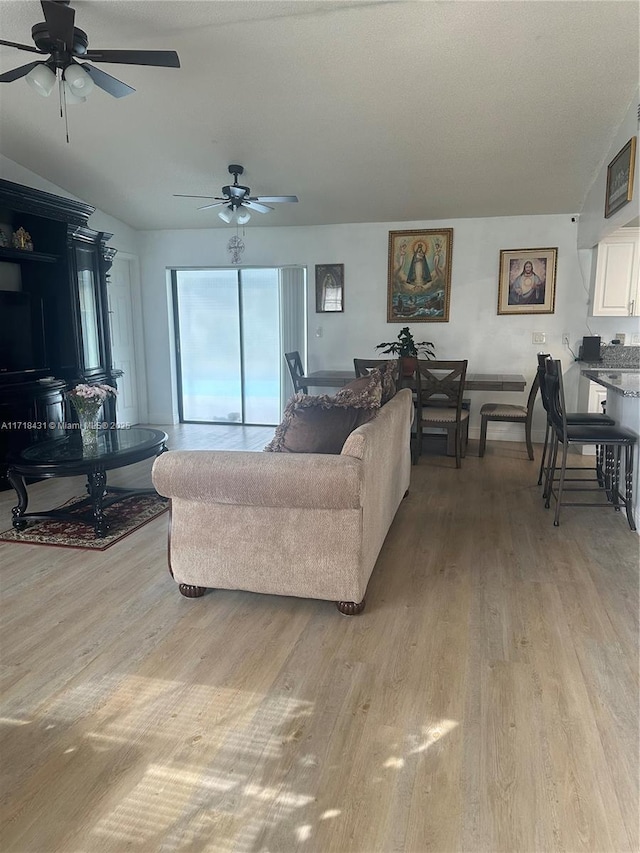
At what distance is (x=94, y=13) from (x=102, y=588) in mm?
3237

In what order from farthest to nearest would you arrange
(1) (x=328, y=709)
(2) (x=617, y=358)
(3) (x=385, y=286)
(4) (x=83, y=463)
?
(3) (x=385, y=286) → (2) (x=617, y=358) → (4) (x=83, y=463) → (1) (x=328, y=709)

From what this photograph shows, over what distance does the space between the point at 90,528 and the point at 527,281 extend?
4.96 m

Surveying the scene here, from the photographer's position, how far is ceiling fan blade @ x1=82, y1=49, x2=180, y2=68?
287 centimetres

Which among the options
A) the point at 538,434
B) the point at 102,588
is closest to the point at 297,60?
the point at 102,588

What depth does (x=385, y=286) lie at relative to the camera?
261 inches

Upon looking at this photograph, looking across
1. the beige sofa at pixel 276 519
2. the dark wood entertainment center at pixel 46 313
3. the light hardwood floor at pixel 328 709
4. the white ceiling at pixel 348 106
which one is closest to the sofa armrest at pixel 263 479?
the beige sofa at pixel 276 519

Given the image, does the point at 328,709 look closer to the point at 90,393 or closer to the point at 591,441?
the point at 591,441

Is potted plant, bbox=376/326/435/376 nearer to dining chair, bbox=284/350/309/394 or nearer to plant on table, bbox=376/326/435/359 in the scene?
plant on table, bbox=376/326/435/359

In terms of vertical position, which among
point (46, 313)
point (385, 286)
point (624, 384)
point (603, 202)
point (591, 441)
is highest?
point (603, 202)

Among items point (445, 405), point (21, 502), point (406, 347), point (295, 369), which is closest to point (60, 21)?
point (21, 502)

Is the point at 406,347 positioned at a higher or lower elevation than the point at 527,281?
lower

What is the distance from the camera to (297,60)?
147 inches

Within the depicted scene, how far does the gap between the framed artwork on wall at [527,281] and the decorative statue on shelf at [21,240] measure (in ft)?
15.5

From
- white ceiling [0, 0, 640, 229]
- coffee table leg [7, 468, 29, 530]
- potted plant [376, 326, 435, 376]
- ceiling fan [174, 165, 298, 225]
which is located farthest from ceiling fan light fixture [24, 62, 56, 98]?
potted plant [376, 326, 435, 376]
